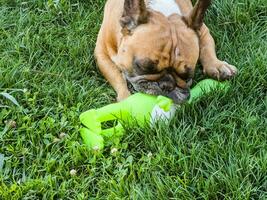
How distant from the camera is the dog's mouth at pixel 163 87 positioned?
11.2 feet

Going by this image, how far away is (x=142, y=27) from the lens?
11.6 ft

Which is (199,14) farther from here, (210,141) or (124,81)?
(210,141)

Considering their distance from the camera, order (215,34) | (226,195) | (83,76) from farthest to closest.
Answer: (215,34), (83,76), (226,195)

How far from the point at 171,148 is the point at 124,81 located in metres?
0.71

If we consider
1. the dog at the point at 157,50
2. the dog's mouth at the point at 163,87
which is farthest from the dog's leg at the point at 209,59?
the dog's mouth at the point at 163,87

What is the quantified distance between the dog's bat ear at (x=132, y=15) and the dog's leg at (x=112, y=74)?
0.87 ft

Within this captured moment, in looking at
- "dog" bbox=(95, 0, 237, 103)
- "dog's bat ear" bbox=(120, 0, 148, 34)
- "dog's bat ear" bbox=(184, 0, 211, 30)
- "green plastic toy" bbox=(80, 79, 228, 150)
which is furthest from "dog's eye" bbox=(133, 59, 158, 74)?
"dog's bat ear" bbox=(184, 0, 211, 30)

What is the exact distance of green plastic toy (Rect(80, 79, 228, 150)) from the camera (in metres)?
3.28

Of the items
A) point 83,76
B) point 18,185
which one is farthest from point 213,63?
point 18,185

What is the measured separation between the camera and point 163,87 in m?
3.43

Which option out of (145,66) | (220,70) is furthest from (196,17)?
(145,66)

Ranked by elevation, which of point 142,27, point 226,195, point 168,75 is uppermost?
point 142,27

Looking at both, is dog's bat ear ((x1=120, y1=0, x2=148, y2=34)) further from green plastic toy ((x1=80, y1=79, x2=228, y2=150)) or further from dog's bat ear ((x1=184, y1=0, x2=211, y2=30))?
green plastic toy ((x1=80, y1=79, x2=228, y2=150))

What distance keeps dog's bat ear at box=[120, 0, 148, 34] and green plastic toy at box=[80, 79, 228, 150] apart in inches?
17.9
